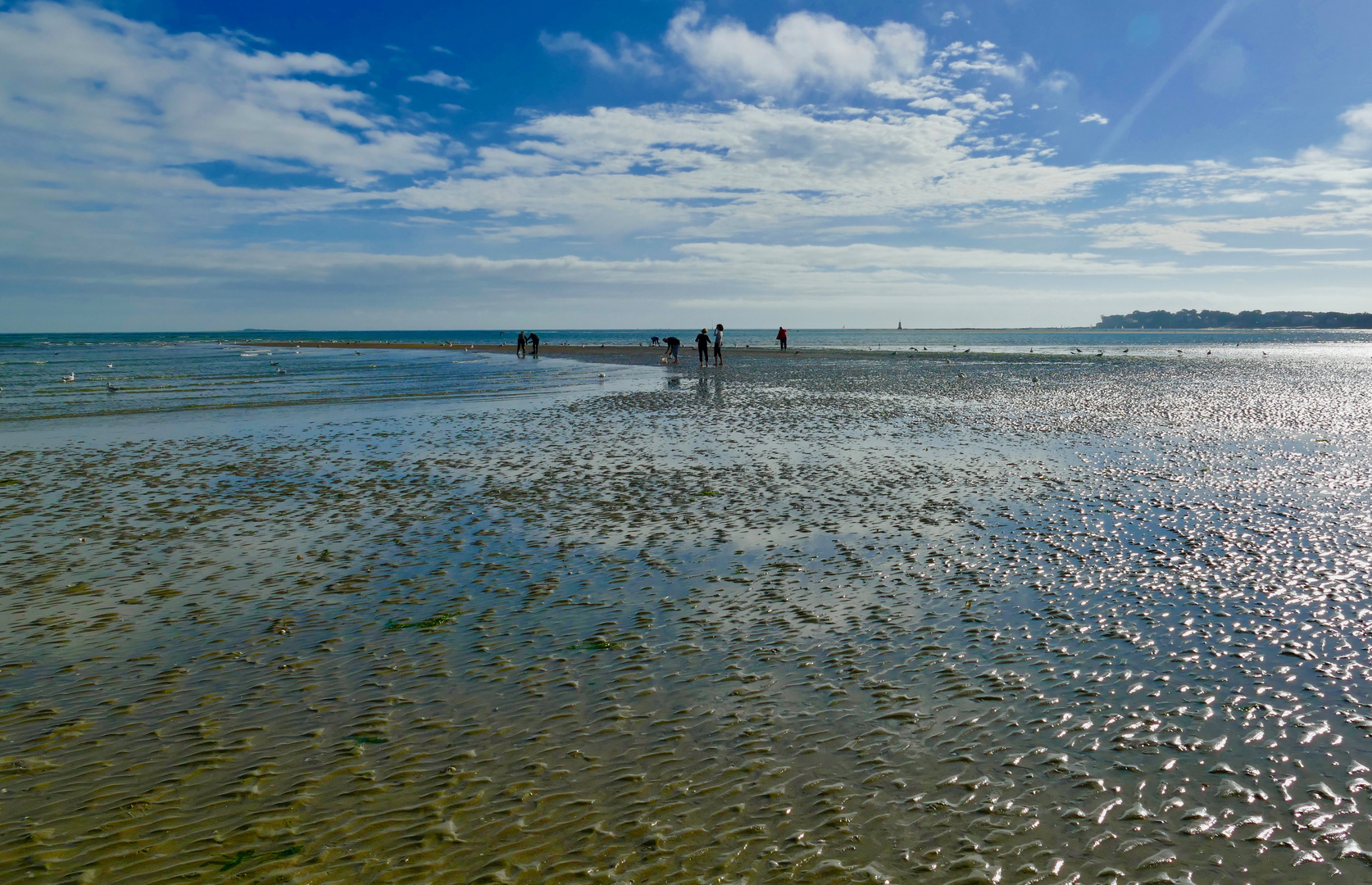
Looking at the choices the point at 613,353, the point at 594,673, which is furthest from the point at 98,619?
the point at 613,353

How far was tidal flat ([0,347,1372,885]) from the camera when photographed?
5.12 m

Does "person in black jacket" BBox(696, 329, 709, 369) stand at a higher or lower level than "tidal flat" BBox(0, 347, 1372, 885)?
higher

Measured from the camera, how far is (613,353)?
84.4 meters

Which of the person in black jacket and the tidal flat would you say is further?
the person in black jacket

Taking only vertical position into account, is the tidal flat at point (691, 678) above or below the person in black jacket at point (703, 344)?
below

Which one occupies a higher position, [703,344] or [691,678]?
[703,344]

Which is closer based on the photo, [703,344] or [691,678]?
[691,678]

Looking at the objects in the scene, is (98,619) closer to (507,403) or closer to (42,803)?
(42,803)

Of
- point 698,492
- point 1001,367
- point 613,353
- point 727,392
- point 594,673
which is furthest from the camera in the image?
point 613,353

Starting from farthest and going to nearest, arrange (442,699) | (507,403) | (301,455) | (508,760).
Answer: (507,403) < (301,455) < (442,699) < (508,760)

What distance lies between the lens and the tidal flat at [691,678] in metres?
5.12

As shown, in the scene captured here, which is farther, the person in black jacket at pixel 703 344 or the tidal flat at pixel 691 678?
the person in black jacket at pixel 703 344

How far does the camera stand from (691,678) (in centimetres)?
758

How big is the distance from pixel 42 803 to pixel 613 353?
262ft
